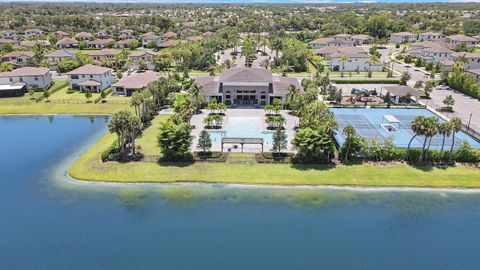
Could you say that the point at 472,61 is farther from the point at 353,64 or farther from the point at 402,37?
the point at 402,37

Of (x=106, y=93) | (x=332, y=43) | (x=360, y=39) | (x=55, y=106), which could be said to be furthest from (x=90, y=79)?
(x=360, y=39)

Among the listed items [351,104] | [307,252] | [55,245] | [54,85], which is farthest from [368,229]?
[54,85]

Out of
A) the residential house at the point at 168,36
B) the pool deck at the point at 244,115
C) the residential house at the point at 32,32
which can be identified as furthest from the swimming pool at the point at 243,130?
the residential house at the point at 32,32

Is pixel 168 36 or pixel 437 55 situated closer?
pixel 437 55

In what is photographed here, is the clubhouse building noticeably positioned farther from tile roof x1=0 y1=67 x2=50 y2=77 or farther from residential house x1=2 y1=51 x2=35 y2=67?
residential house x1=2 y1=51 x2=35 y2=67

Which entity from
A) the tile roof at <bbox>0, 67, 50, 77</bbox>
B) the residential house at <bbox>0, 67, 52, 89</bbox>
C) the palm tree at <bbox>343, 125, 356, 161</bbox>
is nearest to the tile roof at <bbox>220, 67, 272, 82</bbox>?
the palm tree at <bbox>343, 125, 356, 161</bbox>

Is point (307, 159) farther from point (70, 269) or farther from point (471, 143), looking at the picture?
point (70, 269)

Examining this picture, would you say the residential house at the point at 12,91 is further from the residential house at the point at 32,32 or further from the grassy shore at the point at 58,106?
the residential house at the point at 32,32
